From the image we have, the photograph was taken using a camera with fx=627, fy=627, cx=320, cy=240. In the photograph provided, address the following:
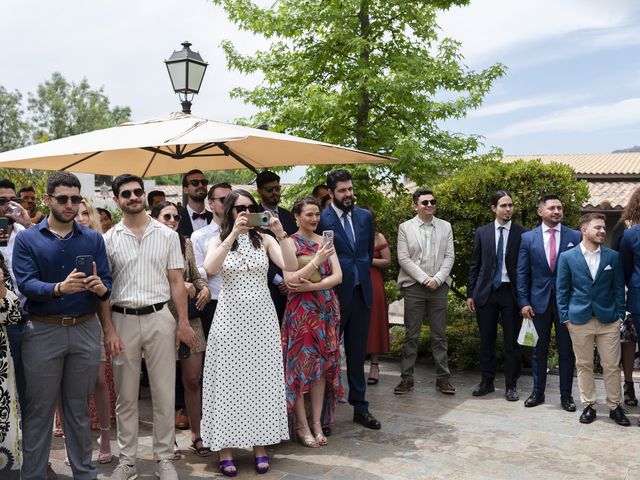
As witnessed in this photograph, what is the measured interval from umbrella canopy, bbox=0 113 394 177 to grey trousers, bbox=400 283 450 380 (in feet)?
5.74

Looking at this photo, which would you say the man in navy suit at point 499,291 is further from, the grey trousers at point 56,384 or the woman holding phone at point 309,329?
the grey trousers at point 56,384

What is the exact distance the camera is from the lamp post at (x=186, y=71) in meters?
8.33

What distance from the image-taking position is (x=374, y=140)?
10734 millimetres

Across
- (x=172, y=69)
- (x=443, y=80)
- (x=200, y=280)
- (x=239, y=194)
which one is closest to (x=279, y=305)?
(x=200, y=280)

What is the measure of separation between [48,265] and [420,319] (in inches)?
169

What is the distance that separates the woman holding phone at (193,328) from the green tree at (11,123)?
56.2 m

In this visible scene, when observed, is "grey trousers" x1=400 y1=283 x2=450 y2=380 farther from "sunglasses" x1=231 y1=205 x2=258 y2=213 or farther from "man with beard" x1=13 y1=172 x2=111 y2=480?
"man with beard" x1=13 y1=172 x2=111 y2=480

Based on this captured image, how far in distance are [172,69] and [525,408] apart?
6.06m

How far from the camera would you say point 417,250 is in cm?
712

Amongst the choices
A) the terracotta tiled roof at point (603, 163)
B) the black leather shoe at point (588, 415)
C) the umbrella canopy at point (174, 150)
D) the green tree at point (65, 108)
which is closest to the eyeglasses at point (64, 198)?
the umbrella canopy at point (174, 150)

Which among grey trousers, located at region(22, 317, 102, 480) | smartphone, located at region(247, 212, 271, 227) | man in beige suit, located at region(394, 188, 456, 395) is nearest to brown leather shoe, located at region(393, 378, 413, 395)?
man in beige suit, located at region(394, 188, 456, 395)

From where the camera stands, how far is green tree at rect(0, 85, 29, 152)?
55125 mm

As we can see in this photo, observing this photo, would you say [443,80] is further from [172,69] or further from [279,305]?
[279,305]

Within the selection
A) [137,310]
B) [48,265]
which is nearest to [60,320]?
[48,265]
